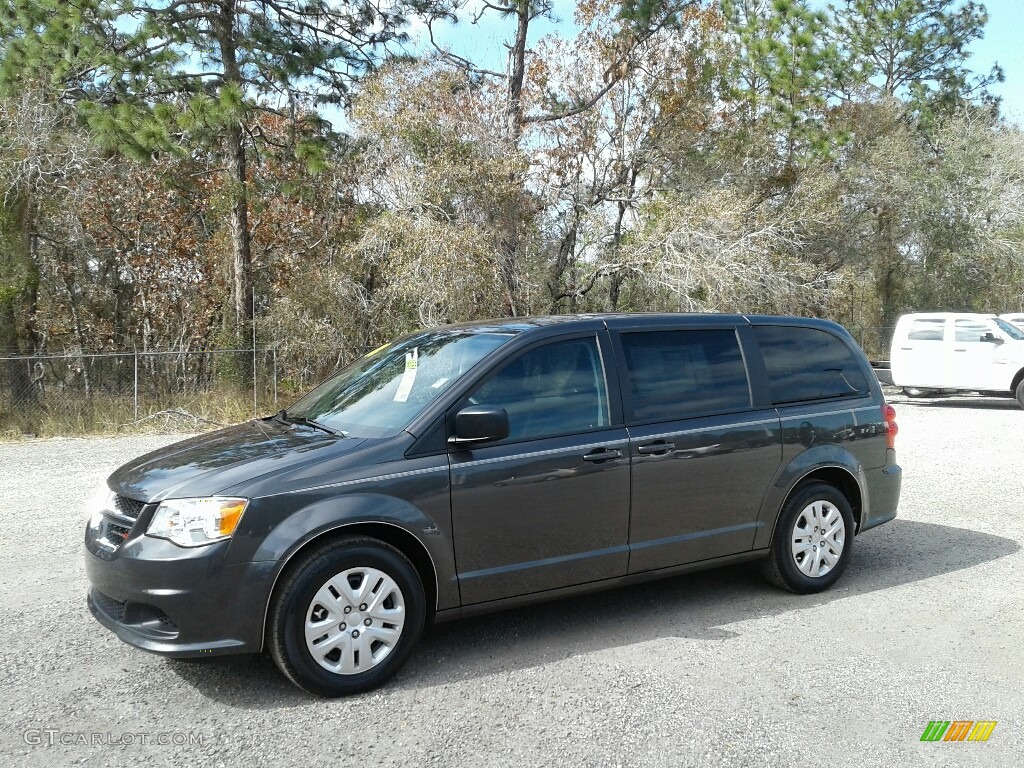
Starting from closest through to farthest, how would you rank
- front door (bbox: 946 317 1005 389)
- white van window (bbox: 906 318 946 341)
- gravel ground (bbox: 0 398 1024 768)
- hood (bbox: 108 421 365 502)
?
gravel ground (bbox: 0 398 1024 768), hood (bbox: 108 421 365 502), front door (bbox: 946 317 1005 389), white van window (bbox: 906 318 946 341)

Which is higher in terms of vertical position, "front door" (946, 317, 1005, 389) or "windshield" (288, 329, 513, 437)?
"windshield" (288, 329, 513, 437)

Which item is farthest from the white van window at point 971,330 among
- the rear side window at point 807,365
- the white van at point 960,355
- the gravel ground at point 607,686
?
the rear side window at point 807,365

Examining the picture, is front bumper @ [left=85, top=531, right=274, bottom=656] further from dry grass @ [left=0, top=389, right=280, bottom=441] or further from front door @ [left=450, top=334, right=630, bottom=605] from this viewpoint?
dry grass @ [left=0, top=389, right=280, bottom=441]

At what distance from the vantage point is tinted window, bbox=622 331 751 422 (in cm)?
521

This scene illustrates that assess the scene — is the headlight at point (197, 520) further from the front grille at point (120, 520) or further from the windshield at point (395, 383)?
the windshield at point (395, 383)

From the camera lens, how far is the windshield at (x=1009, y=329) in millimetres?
18000

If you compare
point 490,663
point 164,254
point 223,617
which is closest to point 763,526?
point 490,663

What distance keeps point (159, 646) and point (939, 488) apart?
806cm

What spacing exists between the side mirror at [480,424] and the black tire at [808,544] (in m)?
2.16

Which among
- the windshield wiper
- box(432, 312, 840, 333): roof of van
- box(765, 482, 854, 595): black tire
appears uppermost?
box(432, 312, 840, 333): roof of van

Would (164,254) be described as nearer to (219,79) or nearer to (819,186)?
(219,79)

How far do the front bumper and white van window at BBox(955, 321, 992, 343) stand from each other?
17691mm

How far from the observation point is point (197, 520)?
13.3 feet

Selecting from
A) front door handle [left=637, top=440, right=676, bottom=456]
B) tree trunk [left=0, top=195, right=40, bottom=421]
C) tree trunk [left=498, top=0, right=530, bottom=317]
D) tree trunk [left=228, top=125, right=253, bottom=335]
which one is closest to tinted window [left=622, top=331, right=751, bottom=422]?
front door handle [left=637, top=440, right=676, bottom=456]
